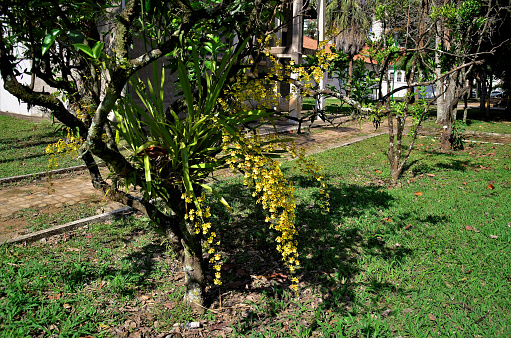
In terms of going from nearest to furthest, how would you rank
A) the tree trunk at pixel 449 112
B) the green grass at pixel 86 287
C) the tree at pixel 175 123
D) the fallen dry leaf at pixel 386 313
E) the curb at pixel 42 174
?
1. the tree at pixel 175 123
2. the green grass at pixel 86 287
3. the fallen dry leaf at pixel 386 313
4. the curb at pixel 42 174
5. the tree trunk at pixel 449 112

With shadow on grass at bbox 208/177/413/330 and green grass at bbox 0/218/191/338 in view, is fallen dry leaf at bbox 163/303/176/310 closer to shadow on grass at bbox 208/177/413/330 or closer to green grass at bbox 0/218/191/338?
green grass at bbox 0/218/191/338

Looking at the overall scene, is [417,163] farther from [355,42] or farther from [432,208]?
[355,42]

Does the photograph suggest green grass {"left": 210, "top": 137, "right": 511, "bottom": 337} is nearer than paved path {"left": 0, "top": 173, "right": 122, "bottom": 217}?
Yes

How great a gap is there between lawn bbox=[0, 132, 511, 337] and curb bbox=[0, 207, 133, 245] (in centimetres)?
13

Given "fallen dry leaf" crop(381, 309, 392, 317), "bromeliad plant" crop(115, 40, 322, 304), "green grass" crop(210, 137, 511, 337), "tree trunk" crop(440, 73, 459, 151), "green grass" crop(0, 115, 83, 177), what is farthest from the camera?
"tree trunk" crop(440, 73, 459, 151)

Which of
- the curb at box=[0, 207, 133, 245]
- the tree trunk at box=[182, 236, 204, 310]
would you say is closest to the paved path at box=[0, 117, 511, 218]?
the curb at box=[0, 207, 133, 245]

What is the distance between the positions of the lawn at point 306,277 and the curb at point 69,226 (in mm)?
134

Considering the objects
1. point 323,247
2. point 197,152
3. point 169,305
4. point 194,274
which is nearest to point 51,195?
point 169,305

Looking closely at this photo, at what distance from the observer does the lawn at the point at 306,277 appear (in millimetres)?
3020

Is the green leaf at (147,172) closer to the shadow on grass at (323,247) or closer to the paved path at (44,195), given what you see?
the shadow on grass at (323,247)

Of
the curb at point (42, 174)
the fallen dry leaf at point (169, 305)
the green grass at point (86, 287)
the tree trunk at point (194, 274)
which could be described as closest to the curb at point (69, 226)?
the green grass at point (86, 287)

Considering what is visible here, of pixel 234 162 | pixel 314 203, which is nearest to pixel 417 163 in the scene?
pixel 314 203

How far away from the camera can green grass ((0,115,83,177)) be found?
7.23 m

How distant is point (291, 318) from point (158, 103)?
205 centimetres
